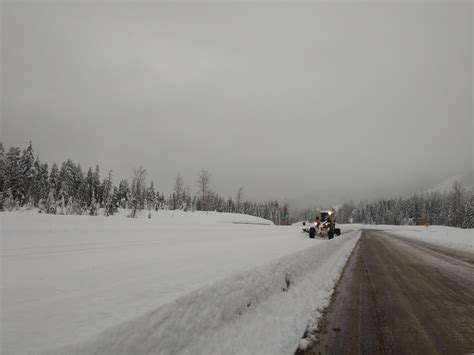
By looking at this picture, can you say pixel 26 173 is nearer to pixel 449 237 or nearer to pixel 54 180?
pixel 54 180

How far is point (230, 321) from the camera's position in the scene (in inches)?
184

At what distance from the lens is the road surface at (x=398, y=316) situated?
4.20 meters

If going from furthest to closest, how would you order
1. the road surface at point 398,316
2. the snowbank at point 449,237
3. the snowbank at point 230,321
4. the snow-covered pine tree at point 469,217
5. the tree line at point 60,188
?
the snow-covered pine tree at point 469,217
the tree line at point 60,188
the snowbank at point 449,237
the road surface at point 398,316
the snowbank at point 230,321

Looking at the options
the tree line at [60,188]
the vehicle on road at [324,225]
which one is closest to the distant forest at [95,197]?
the tree line at [60,188]

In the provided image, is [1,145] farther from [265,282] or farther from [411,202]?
[411,202]

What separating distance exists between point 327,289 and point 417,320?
2.55m

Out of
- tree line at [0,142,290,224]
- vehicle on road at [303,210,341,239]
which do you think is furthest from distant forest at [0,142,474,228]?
vehicle on road at [303,210,341,239]

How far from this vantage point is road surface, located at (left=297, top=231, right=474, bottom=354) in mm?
4200

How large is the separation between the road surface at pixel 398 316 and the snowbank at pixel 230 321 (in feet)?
1.49

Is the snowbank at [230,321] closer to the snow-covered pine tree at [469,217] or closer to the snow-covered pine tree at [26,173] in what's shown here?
the snow-covered pine tree at [26,173]

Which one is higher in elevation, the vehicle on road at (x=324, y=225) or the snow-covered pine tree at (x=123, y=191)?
the snow-covered pine tree at (x=123, y=191)

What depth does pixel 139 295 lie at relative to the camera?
4.09 meters

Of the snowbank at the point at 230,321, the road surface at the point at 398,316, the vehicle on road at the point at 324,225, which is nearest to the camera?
the snowbank at the point at 230,321

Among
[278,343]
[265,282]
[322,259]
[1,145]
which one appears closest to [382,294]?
[265,282]
